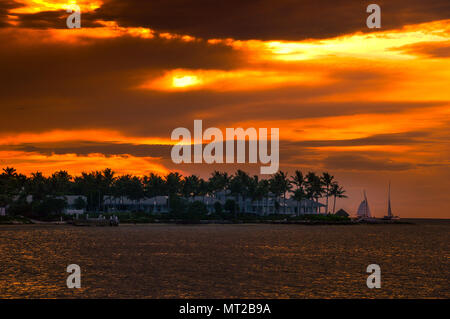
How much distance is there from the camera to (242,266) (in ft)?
190

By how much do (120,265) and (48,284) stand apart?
46.6ft

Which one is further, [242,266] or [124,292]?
[242,266]

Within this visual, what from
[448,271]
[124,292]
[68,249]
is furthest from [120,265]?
[448,271]

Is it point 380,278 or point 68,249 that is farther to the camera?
point 68,249

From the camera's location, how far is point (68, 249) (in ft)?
262

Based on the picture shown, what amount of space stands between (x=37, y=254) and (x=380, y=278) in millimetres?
43731

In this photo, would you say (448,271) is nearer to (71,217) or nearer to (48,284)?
(48,284)
